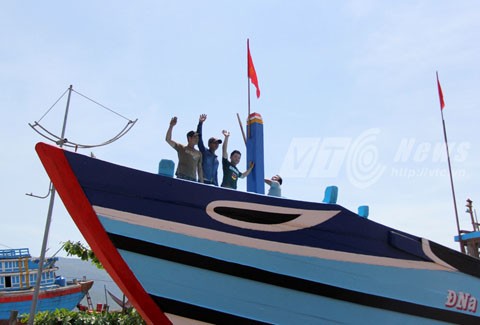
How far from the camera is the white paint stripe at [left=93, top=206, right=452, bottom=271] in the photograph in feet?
13.4

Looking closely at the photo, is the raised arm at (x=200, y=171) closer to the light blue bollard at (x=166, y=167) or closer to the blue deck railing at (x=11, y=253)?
the light blue bollard at (x=166, y=167)

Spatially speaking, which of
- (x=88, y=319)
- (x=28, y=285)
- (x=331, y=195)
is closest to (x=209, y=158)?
(x=331, y=195)

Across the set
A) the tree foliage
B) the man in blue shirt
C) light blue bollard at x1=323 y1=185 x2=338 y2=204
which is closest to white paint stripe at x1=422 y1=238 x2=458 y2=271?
light blue bollard at x1=323 y1=185 x2=338 y2=204

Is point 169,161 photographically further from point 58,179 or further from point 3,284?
point 3,284

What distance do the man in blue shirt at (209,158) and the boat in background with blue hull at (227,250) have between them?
0.82 m

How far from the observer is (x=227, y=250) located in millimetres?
4289

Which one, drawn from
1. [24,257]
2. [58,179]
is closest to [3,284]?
[24,257]

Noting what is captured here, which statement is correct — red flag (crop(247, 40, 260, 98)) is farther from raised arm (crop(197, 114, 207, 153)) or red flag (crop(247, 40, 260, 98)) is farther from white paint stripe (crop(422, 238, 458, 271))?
white paint stripe (crop(422, 238, 458, 271))

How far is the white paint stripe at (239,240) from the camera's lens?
4.08 m

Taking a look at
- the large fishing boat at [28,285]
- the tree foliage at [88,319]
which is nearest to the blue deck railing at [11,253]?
the large fishing boat at [28,285]

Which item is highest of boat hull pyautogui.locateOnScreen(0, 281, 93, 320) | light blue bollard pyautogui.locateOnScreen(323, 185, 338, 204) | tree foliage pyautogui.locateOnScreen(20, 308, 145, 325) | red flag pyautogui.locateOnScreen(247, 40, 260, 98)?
red flag pyautogui.locateOnScreen(247, 40, 260, 98)

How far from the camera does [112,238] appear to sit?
13.4 ft

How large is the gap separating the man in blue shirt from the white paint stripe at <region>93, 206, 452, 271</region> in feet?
3.07

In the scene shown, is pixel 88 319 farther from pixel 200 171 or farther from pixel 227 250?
pixel 227 250
